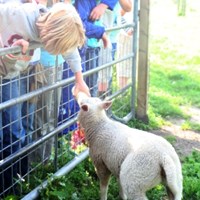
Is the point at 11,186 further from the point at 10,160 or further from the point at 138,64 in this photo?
the point at 138,64

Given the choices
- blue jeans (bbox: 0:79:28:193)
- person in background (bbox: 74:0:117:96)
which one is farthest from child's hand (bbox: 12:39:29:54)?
person in background (bbox: 74:0:117:96)

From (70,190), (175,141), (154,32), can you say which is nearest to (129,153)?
(70,190)

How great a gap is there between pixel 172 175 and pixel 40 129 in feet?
4.06

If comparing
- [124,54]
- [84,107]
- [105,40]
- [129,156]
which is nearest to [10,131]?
[84,107]

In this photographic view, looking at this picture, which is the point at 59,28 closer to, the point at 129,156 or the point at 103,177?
the point at 129,156

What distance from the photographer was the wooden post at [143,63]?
578cm

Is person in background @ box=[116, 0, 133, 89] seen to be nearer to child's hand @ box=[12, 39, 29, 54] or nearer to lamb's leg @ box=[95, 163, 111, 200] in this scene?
lamb's leg @ box=[95, 163, 111, 200]

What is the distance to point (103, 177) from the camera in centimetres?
373

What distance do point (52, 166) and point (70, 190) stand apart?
1.13 ft

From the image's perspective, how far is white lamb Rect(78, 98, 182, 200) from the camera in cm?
322

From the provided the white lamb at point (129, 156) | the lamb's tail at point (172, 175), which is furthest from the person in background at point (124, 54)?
the lamb's tail at point (172, 175)

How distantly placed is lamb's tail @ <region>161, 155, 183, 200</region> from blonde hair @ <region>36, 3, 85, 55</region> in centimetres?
97

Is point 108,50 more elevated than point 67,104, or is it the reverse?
point 108,50

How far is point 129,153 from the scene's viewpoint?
3.35m
